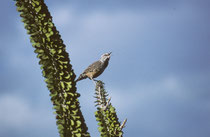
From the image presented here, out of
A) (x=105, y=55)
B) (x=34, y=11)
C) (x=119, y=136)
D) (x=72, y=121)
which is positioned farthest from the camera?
(x=105, y=55)

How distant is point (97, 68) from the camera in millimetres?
9195

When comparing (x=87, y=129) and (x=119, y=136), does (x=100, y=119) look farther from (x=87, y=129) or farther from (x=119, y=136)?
(x=87, y=129)

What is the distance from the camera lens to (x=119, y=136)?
22.6ft

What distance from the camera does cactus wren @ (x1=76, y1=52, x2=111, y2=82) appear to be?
9.20 metres

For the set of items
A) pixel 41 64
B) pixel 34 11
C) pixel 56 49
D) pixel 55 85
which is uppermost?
pixel 34 11

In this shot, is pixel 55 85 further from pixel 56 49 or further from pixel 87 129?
pixel 87 129

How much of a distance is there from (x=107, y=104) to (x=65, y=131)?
247 centimetres

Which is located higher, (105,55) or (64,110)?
(105,55)

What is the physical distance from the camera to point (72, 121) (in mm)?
4793

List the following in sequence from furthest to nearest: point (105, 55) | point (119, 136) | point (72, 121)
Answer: point (105, 55), point (119, 136), point (72, 121)

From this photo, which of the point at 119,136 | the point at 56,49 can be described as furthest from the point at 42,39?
the point at 119,136

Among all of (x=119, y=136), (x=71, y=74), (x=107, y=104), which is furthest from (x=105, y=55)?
(x=71, y=74)

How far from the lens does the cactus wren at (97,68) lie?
920 centimetres

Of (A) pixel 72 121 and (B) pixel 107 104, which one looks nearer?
(A) pixel 72 121
